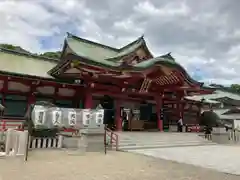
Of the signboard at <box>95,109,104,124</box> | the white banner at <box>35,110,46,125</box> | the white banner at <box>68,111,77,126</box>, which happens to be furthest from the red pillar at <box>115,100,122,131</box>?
the white banner at <box>35,110,46,125</box>

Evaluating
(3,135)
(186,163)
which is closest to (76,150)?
(3,135)

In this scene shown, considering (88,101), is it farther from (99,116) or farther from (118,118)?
(99,116)

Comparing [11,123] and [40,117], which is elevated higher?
[40,117]

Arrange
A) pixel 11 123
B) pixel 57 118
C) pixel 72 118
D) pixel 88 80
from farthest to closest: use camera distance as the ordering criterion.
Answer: pixel 88 80
pixel 11 123
pixel 72 118
pixel 57 118

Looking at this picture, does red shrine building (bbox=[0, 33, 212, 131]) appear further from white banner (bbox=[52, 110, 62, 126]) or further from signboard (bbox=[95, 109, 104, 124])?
white banner (bbox=[52, 110, 62, 126])

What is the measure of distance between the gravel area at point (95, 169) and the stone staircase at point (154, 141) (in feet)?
12.6

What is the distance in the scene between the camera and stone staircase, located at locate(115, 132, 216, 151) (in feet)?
47.4

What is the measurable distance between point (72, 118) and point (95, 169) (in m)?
4.81

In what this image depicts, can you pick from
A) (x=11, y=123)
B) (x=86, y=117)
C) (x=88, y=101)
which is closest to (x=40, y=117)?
(x=86, y=117)

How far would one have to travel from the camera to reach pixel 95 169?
813 cm

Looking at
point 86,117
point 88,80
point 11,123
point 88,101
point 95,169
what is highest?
point 88,80

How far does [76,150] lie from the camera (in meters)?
12.1

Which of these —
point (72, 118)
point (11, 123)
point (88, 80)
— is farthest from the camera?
point (88, 80)

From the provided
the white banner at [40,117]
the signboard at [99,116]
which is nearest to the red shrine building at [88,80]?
the signboard at [99,116]
